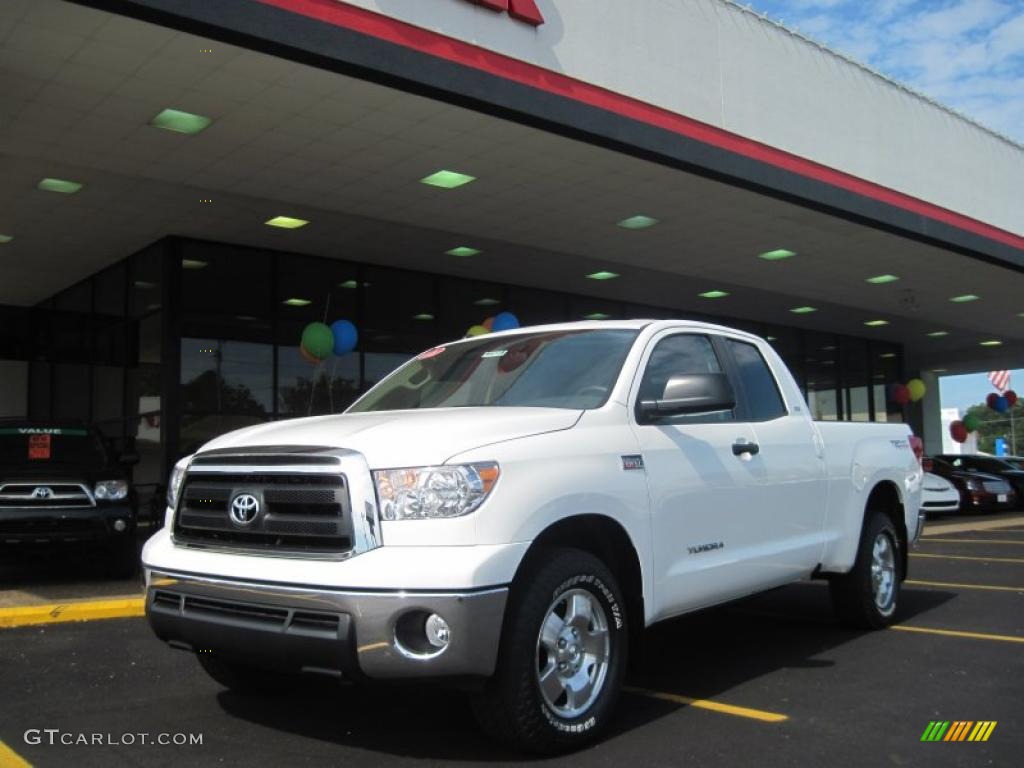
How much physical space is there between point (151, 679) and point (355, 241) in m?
12.1

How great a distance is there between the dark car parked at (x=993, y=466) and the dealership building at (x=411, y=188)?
3.95 m

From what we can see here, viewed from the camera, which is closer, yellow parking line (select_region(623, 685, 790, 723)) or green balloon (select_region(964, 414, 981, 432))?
yellow parking line (select_region(623, 685, 790, 723))

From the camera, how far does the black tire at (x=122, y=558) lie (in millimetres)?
9359

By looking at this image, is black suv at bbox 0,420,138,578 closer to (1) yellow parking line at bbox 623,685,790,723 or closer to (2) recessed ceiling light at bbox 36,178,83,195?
(2) recessed ceiling light at bbox 36,178,83,195

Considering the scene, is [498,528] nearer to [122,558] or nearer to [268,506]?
[268,506]

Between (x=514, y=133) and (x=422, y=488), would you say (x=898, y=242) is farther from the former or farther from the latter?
(x=422, y=488)

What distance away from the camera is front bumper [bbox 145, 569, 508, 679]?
3562mm

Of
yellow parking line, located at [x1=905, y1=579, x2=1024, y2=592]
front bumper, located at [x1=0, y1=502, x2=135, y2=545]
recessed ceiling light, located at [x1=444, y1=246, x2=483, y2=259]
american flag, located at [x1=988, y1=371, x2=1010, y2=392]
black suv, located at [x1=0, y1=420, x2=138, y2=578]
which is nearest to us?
yellow parking line, located at [x1=905, y1=579, x2=1024, y2=592]

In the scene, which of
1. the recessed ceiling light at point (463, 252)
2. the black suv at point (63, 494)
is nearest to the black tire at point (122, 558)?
the black suv at point (63, 494)

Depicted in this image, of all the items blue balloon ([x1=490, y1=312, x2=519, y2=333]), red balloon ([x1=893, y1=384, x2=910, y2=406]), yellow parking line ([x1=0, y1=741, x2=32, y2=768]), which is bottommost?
yellow parking line ([x1=0, y1=741, x2=32, y2=768])

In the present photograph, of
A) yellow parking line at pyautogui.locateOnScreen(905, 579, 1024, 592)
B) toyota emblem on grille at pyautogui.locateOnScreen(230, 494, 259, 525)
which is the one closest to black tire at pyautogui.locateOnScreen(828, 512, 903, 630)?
yellow parking line at pyautogui.locateOnScreen(905, 579, 1024, 592)

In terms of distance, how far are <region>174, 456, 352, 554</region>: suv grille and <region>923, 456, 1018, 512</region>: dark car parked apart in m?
18.5

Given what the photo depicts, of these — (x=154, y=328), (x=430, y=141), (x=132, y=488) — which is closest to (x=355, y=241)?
(x=154, y=328)

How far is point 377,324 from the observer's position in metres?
18.7
